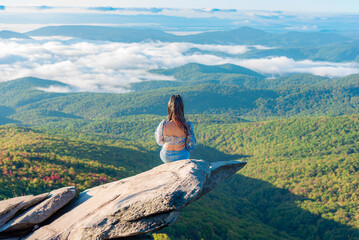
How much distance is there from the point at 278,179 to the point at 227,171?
75380mm

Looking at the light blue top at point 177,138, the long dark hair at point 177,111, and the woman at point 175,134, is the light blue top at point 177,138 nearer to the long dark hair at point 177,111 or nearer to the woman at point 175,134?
the woman at point 175,134

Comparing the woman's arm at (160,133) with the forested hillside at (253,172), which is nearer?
the woman's arm at (160,133)

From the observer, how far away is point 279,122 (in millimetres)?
140000

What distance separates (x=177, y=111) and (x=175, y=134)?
1327mm

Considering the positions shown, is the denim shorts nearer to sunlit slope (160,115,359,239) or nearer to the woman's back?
the woman's back

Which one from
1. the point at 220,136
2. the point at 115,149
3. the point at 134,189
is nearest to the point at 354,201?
the point at 115,149

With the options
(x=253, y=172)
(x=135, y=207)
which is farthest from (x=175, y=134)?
(x=253, y=172)

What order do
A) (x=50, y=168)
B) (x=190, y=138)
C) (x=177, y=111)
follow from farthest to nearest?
(x=50, y=168) → (x=190, y=138) → (x=177, y=111)

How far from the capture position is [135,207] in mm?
12273

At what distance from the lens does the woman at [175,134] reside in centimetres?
1505

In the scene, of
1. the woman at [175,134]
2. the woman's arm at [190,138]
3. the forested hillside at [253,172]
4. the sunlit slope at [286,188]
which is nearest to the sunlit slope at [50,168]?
the forested hillside at [253,172]

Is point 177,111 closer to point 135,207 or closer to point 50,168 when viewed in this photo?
point 135,207

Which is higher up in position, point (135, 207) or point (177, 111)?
point (177, 111)

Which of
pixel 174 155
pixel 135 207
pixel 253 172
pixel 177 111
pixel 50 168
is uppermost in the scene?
pixel 177 111
